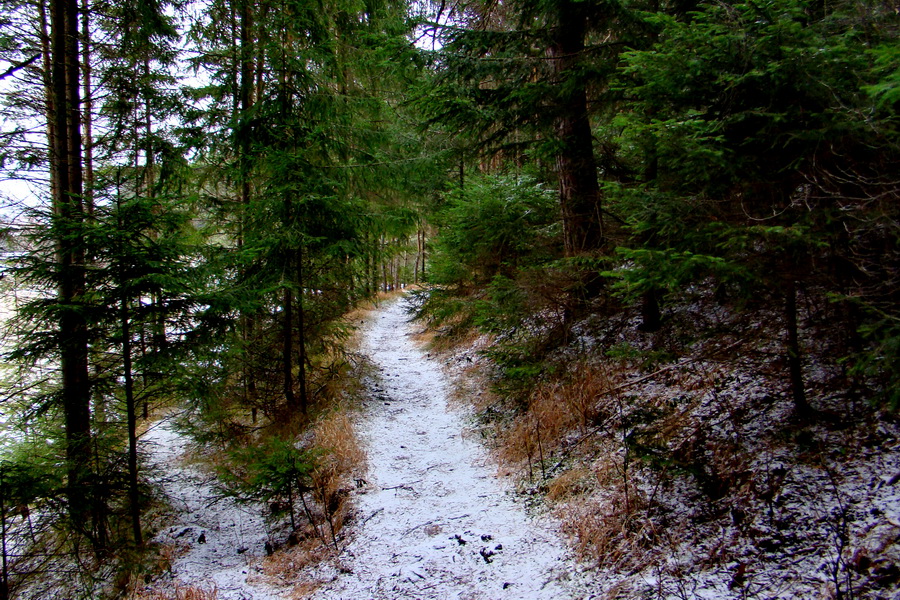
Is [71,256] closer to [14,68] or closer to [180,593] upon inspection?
[14,68]

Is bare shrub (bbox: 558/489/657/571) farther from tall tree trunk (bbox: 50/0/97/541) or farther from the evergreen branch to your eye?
the evergreen branch

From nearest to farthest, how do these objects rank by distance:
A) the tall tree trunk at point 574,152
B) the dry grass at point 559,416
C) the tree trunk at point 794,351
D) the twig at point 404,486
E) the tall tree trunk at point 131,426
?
the tree trunk at point 794,351, the tall tree trunk at point 131,426, the dry grass at point 559,416, the twig at point 404,486, the tall tree trunk at point 574,152

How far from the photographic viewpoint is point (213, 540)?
555 cm

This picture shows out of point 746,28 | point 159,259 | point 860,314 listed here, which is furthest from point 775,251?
point 159,259

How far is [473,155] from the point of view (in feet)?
26.1

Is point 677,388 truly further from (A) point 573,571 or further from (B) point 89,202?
(B) point 89,202

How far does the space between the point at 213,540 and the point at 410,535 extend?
2.87 m

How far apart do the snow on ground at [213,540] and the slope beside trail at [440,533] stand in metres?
1.03

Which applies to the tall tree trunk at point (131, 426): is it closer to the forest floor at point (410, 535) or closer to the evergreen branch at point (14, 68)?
the forest floor at point (410, 535)

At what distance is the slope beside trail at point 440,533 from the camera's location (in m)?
3.84

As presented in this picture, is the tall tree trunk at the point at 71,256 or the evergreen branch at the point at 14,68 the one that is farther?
the evergreen branch at the point at 14,68

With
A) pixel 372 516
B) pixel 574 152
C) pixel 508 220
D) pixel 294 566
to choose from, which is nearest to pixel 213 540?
pixel 294 566

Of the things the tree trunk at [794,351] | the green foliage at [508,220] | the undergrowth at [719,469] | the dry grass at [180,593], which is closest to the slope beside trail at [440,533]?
the undergrowth at [719,469]

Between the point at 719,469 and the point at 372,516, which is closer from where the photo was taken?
the point at 719,469
